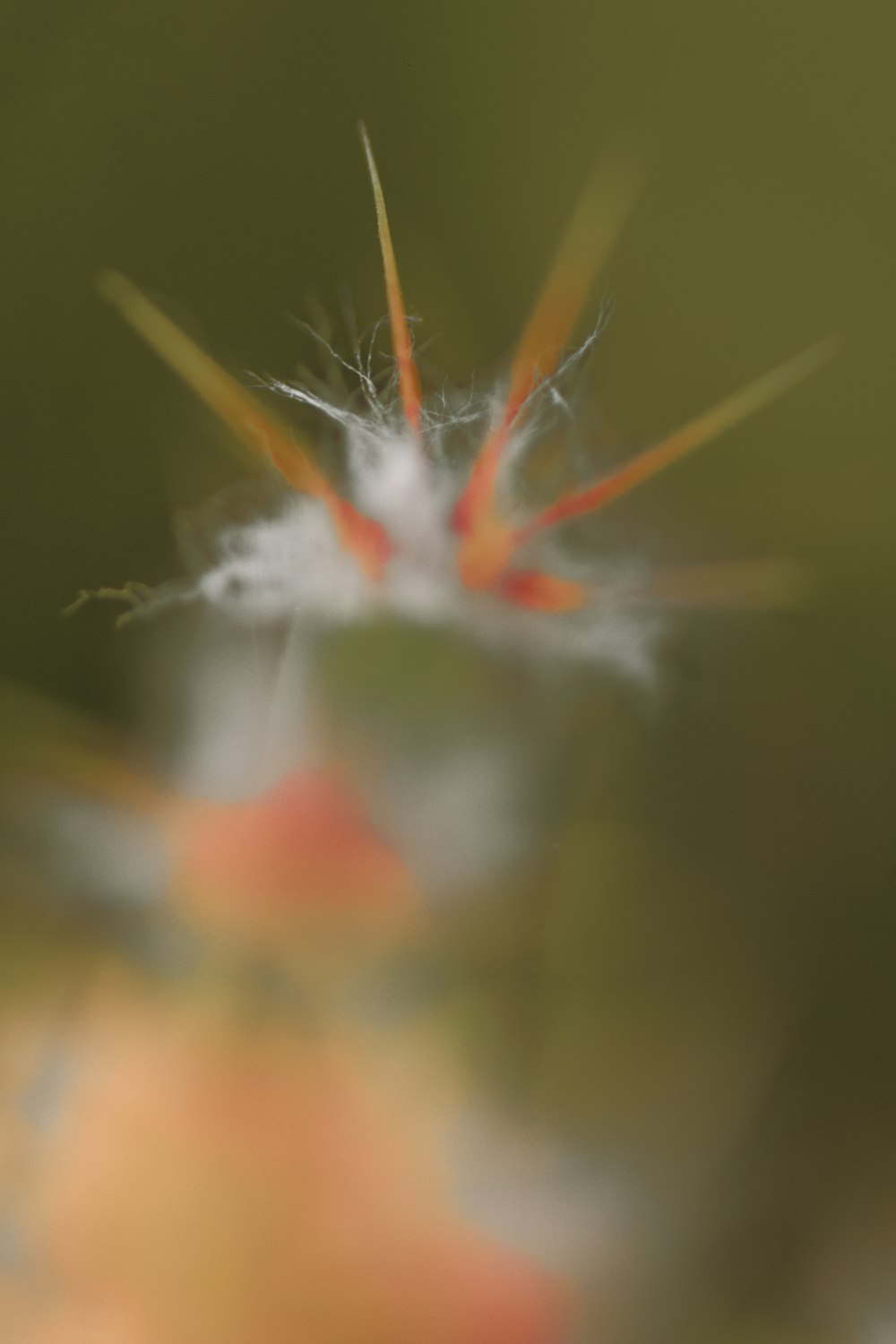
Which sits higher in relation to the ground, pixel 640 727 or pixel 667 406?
pixel 667 406

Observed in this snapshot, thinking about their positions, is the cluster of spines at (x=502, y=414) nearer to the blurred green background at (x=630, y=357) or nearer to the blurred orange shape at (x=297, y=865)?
the blurred green background at (x=630, y=357)

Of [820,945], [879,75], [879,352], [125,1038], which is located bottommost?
[125,1038]

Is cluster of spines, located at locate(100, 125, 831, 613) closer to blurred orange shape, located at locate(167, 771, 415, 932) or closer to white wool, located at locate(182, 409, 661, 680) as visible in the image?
white wool, located at locate(182, 409, 661, 680)

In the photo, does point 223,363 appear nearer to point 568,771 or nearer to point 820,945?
point 568,771

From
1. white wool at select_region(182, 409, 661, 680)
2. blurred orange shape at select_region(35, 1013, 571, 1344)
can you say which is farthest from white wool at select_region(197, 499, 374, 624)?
blurred orange shape at select_region(35, 1013, 571, 1344)

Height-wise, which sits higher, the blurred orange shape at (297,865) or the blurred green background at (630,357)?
the blurred green background at (630,357)

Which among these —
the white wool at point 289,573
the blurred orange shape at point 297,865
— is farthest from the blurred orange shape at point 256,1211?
the white wool at point 289,573

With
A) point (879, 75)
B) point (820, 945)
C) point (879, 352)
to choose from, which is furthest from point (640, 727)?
point (879, 75)

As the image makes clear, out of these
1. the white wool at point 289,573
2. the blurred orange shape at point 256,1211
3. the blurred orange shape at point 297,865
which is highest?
the white wool at point 289,573
